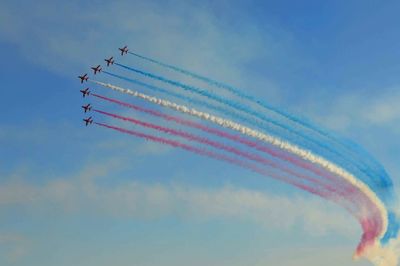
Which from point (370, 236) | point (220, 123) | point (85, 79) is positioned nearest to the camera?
point (220, 123)

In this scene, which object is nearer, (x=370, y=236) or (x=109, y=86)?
(x=109, y=86)

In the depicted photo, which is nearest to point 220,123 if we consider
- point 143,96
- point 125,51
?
point 143,96

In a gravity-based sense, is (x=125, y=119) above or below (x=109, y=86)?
below

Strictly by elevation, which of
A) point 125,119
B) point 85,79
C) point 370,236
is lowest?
point 370,236

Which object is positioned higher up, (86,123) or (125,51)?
(125,51)

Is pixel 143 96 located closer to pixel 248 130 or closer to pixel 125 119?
pixel 125 119

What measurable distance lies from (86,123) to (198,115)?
27.5 metres

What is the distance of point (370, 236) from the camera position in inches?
4117

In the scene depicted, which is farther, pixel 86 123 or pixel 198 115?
Answer: pixel 86 123

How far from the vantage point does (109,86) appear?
94.9 meters

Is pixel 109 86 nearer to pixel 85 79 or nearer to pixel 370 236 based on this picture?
pixel 85 79

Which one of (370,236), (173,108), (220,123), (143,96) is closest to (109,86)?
(143,96)

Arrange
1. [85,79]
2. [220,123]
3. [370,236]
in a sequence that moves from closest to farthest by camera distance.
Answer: [220,123], [370,236], [85,79]

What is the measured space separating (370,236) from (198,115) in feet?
135
